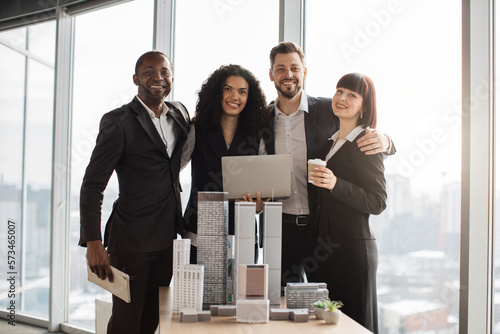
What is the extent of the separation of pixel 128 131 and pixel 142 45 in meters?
1.79

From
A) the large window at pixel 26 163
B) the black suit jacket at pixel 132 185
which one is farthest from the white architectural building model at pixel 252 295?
the large window at pixel 26 163

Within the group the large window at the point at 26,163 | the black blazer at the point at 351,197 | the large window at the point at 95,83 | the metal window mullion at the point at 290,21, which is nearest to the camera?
the black blazer at the point at 351,197

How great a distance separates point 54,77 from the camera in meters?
4.12

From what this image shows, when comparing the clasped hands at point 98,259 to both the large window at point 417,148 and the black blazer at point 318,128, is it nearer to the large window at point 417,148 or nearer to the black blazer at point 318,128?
the black blazer at point 318,128

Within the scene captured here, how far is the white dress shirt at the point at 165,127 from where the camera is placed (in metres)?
2.32

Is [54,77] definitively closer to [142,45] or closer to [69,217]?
[142,45]

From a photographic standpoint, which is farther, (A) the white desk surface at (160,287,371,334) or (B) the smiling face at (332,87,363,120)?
(B) the smiling face at (332,87,363,120)

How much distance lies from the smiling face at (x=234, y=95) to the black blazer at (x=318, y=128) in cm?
21

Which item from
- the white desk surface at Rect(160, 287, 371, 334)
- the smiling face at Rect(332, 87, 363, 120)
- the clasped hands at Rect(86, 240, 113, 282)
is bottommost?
the white desk surface at Rect(160, 287, 371, 334)

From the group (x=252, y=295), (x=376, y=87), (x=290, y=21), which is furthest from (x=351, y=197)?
(x=290, y=21)

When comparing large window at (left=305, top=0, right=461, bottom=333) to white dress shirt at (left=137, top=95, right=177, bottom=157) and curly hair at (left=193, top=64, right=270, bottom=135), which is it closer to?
curly hair at (left=193, top=64, right=270, bottom=135)

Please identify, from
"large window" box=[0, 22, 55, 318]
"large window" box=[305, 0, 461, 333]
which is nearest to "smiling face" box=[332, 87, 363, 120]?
"large window" box=[305, 0, 461, 333]

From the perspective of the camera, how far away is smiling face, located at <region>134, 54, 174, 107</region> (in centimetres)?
236

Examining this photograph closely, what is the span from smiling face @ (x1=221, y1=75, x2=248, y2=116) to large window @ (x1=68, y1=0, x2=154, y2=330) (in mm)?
1617
